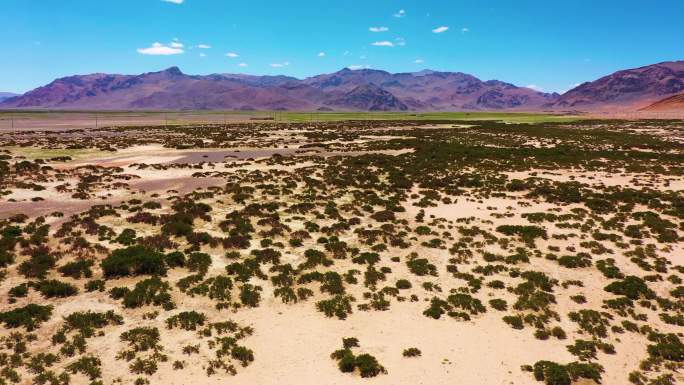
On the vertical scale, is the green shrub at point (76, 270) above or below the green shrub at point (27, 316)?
above

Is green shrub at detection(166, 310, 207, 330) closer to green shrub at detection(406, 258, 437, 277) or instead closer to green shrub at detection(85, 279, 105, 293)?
green shrub at detection(85, 279, 105, 293)

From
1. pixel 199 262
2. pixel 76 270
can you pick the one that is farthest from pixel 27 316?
pixel 199 262

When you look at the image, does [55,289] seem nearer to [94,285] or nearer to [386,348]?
[94,285]

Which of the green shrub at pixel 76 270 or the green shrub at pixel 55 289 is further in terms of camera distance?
the green shrub at pixel 76 270

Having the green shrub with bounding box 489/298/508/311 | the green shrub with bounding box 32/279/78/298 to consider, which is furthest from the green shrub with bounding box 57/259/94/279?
the green shrub with bounding box 489/298/508/311

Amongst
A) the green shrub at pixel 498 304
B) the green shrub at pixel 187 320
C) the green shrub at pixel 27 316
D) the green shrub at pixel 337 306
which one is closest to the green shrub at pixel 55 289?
the green shrub at pixel 27 316

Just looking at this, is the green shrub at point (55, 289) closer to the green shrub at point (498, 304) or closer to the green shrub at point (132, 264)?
the green shrub at point (132, 264)

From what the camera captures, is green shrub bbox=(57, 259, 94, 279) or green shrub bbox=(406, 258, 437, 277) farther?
green shrub bbox=(406, 258, 437, 277)

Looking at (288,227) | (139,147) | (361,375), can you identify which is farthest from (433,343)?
(139,147)
